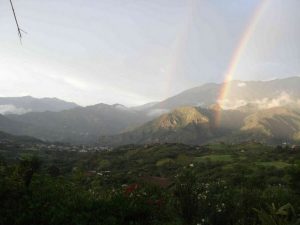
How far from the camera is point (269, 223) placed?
→ 1098 cm

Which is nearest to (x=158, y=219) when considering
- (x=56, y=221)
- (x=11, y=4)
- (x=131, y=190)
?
(x=131, y=190)

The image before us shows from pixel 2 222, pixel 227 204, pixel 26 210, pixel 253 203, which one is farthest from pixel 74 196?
pixel 253 203

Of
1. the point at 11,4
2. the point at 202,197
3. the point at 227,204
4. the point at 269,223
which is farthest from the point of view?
the point at 202,197

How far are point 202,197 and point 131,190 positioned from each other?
2.83m

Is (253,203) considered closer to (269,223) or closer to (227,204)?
(227,204)

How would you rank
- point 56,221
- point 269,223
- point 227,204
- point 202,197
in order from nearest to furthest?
point 269,223
point 56,221
point 227,204
point 202,197

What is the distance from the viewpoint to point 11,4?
6988 mm

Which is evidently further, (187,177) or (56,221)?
(187,177)

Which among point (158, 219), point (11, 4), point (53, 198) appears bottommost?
point (158, 219)

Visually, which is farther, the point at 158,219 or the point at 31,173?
the point at 31,173

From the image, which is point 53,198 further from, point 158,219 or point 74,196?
point 158,219

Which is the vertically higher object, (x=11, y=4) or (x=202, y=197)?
(x=11, y=4)

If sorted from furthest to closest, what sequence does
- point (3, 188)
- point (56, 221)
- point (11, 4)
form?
point (3, 188)
point (56, 221)
point (11, 4)

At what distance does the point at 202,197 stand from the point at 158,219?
6.84 feet
